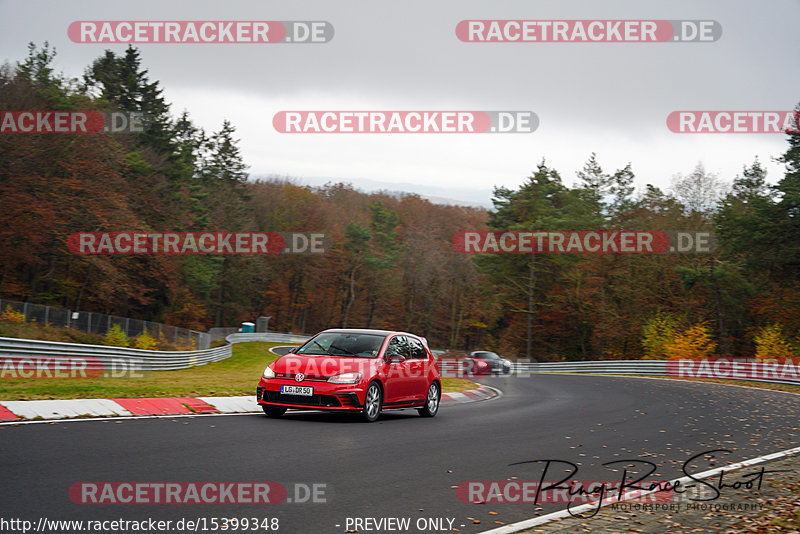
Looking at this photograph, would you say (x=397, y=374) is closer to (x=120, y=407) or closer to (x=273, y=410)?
(x=273, y=410)

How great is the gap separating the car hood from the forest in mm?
33546

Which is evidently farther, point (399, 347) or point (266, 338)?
point (266, 338)

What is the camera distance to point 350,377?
1352cm

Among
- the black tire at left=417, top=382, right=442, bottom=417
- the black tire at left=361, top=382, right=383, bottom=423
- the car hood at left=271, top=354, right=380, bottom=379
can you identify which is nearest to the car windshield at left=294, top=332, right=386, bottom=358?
the car hood at left=271, top=354, right=380, bottom=379

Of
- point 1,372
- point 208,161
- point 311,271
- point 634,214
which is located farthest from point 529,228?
point 1,372

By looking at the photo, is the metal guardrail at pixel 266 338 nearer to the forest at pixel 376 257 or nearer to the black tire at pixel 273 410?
the forest at pixel 376 257

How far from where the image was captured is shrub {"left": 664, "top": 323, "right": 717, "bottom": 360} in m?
55.8

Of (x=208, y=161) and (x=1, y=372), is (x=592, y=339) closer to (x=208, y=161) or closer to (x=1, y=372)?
(x=208, y=161)

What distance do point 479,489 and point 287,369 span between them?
242 inches

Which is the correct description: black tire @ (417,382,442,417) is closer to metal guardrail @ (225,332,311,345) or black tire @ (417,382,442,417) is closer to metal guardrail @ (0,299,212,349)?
metal guardrail @ (0,299,212,349)

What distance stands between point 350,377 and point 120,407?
382cm

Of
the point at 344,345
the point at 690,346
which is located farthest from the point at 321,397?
the point at 690,346

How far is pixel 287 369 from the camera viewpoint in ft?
44.4

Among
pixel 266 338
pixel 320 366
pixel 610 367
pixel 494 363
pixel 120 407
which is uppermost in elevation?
pixel 320 366
